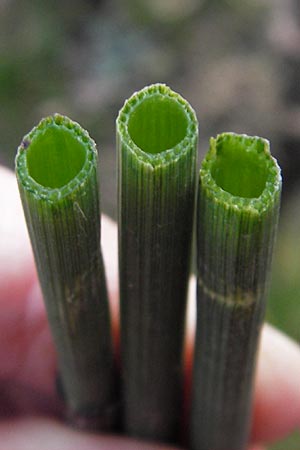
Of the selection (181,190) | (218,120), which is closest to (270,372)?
(181,190)

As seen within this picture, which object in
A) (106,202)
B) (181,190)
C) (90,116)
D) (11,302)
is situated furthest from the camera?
(90,116)

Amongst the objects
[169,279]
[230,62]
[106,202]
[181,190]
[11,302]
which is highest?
[181,190]

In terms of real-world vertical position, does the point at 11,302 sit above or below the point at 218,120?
above

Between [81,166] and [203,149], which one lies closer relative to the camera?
[81,166]

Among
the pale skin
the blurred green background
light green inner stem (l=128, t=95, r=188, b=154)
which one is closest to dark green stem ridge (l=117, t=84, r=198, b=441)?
light green inner stem (l=128, t=95, r=188, b=154)

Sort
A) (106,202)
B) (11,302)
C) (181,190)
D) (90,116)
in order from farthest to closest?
(90,116) → (106,202) → (11,302) → (181,190)

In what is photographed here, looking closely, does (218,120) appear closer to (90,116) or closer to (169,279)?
(90,116)

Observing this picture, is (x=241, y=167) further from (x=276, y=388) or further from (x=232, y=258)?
(x=276, y=388)
